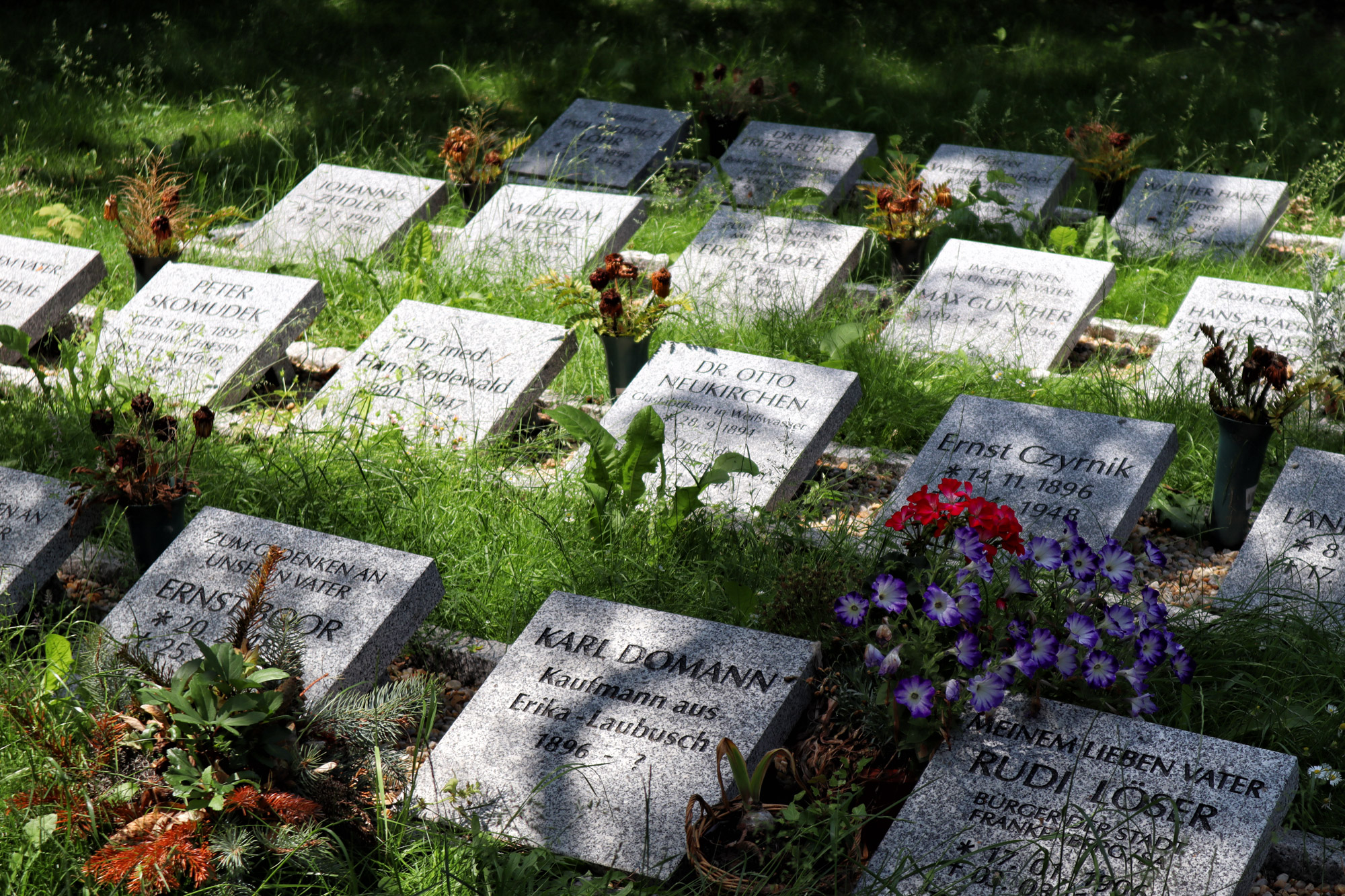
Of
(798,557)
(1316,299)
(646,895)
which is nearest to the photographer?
(646,895)

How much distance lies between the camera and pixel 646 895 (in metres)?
2.66

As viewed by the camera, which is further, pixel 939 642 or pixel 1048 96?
pixel 1048 96

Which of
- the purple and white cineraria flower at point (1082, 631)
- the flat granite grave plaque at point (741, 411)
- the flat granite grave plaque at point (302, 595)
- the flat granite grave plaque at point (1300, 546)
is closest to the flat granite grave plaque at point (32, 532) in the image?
the flat granite grave plaque at point (302, 595)

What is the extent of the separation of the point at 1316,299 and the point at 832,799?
2.89 meters

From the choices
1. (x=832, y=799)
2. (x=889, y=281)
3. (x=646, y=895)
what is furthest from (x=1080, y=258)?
(x=646, y=895)

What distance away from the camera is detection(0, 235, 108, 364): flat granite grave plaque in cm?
530

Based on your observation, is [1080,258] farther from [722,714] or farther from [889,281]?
[722,714]

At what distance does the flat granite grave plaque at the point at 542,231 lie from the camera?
589 centimetres

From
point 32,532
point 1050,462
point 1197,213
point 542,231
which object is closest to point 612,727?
point 1050,462

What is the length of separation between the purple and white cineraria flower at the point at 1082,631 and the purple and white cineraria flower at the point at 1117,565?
0.16m

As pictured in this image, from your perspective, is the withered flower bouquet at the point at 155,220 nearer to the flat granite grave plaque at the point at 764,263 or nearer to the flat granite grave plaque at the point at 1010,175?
the flat granite grave plaque at the point at 764,263

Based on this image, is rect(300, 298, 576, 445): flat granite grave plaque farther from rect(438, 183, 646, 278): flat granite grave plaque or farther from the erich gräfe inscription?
the erich gräfe inscription

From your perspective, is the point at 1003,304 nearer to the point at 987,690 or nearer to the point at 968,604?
the point at 968,604

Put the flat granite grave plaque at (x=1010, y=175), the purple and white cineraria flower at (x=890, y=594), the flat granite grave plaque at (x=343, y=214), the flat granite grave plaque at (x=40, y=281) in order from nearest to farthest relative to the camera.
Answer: the purple and white cineraria flower at (x=890, y=594)
the flat granite grave plaque at (x=40, y=281)
the flat granite grave plaque at (x=343, y=214)
the flat granite grave plaque at (x=1010, y=175)
